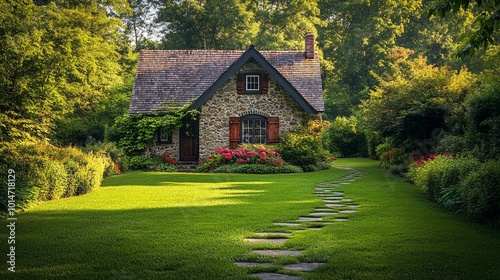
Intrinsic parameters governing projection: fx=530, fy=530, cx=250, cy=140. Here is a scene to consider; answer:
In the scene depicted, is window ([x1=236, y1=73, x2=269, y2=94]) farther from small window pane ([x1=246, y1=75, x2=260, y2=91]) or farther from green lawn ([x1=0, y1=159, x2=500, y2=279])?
green lawn ([x1=0, y1=159, x2=500, y2=279])

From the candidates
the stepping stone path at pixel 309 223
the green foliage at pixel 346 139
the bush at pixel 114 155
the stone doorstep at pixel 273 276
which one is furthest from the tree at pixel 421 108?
the stone doorstep at pixel 273 276

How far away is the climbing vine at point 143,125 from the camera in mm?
24547

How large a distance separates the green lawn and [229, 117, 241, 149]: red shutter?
38.5 ft

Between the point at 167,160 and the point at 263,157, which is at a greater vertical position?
the point at 263,157

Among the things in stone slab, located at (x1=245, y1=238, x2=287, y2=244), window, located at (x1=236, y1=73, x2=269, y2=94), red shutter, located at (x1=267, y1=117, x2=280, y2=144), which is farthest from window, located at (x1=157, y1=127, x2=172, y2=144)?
stone slab, located at (x1=245, y1=238, x2=287, y2=244)

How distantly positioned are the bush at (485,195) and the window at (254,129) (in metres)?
15.8

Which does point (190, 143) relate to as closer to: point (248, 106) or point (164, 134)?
point (164, 134)

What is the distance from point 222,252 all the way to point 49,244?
2395mm

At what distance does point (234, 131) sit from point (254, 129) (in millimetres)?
957

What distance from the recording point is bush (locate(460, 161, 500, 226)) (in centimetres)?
855

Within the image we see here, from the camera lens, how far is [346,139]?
3500 centimetres

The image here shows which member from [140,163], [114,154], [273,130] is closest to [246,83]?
[273,130]

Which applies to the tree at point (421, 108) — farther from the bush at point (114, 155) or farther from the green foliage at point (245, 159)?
the bush at point (114, 155)

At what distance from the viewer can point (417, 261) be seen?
20.1 ft
